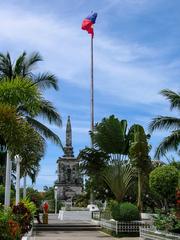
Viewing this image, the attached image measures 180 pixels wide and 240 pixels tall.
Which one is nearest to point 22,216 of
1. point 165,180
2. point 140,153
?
point 165,180

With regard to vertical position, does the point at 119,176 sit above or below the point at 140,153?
below

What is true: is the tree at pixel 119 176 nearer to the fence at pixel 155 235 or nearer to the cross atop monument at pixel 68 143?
the fence at pixel 155 235

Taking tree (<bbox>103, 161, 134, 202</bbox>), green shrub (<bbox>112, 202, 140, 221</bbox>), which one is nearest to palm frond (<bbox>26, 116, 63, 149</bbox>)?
tree (<bbox>103, 161, 134, 202</bbox>)

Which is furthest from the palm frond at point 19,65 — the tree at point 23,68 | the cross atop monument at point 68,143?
the cross atop monument at point 68,143

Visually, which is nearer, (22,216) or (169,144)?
(22,216)

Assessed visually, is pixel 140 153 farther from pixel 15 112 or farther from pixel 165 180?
pixel 15 112

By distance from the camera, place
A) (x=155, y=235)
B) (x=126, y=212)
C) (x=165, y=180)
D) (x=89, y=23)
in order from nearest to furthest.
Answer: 1. (x=155, y=235)
2. (x=165, y=180)
3. (x=126, y=212)
4. (x=89, y=23)

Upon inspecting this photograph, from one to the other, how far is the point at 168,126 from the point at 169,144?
1096 mm

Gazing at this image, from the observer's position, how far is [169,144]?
27.3 m

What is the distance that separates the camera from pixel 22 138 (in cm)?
1536

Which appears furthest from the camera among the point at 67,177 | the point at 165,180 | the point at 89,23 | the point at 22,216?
the point at 67,177

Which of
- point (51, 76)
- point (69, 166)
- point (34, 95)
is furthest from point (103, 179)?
point (69, 166)

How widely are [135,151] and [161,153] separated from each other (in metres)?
3.74

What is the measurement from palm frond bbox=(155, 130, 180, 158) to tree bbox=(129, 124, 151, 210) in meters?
2.64
